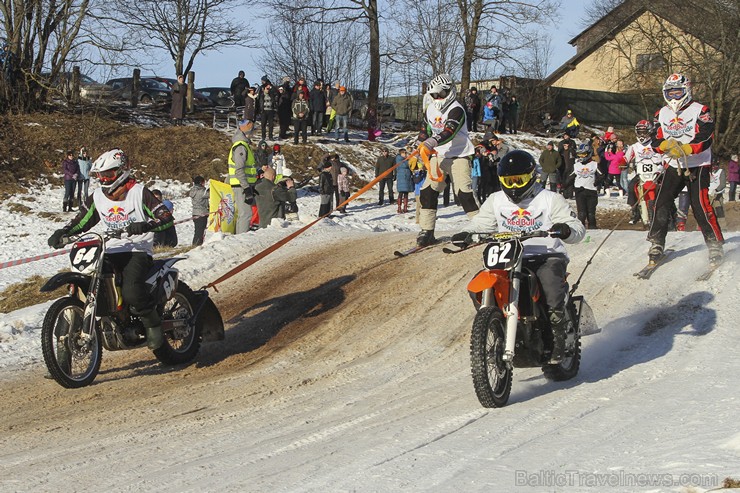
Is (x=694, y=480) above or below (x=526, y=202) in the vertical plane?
below

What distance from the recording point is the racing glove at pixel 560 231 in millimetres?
6984

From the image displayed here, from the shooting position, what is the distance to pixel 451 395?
24.9ft

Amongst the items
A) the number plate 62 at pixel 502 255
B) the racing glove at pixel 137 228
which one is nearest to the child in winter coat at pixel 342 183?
the racing glove at pixel 137 228

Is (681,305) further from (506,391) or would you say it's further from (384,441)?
(384,441)

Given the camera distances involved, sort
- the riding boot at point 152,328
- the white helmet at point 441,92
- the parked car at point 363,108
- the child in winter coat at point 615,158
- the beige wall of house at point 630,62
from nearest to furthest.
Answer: the riding boot at point 152,328
the white helmet at point 441,92
the child in winter coat at point 615,158
the beige wall of house at point 630,62
the parked car at point 363,108

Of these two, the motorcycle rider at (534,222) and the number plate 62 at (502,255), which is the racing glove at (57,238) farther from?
the number plate 62 at (502,255)

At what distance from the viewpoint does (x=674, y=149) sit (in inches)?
428

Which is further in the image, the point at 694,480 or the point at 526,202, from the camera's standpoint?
the point at 526,202

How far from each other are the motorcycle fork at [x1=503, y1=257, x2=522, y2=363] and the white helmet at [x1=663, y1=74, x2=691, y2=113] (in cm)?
501

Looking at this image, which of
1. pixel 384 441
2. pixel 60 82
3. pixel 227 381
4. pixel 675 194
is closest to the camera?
pixel 384 441

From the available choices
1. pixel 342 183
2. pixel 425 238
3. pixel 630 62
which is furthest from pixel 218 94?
pixel 425 238

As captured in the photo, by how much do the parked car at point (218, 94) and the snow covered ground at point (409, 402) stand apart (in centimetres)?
3156

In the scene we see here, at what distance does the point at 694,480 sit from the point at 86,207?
7096mm

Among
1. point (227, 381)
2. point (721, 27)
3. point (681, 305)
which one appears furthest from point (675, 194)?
point (721, 27)
